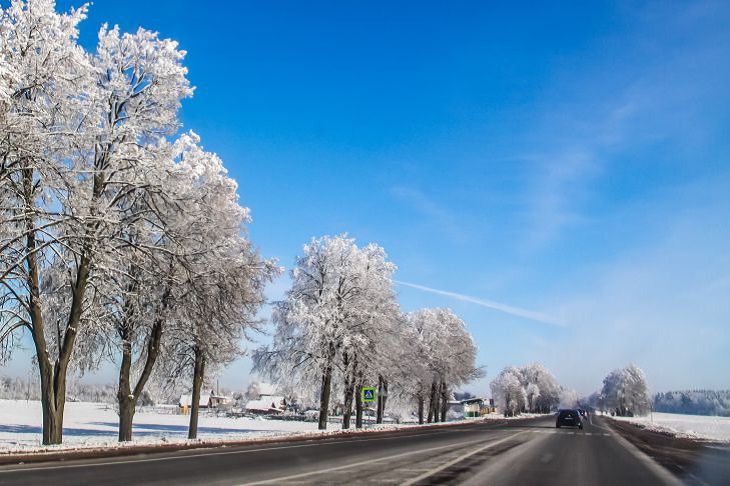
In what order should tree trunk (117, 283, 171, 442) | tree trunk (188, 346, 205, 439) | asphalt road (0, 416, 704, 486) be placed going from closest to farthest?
asphalt road (0, 416, 704, 486), tree trunk (117, 283, 171, 442), tree trunk (188, 346, 205, 439)

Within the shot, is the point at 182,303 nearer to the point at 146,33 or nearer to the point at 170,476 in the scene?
the point at 146,33

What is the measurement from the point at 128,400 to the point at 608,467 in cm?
1719

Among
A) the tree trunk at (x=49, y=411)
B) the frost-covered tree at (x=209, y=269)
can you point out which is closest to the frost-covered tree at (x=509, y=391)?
the frost-covered tree at (x=209, y=269)

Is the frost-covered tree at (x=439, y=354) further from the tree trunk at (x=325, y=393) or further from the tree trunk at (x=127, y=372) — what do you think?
the tree trunk at (x=127, y=372)

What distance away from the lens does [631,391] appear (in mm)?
147500

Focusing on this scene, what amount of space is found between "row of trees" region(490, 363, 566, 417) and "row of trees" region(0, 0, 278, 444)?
408 feet

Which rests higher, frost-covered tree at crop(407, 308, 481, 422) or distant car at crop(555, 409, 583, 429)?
frost-covered tree at crop(407, 308, 481, 422)

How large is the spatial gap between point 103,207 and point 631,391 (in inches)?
6125

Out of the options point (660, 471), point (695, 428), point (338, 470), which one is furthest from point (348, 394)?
point (695, 428)

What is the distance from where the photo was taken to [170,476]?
10.8 metres

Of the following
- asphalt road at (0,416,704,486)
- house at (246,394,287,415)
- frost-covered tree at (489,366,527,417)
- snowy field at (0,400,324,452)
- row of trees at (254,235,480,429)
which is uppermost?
row of trees at (254,235,480,429)

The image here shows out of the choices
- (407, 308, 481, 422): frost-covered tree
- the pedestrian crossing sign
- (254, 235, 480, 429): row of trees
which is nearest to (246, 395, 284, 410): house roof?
(407, 308, 481, 422): frost-covered tree

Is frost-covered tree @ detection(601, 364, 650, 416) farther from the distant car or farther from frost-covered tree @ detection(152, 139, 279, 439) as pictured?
frost-covered tree @ detection(152, 139, 279, 439)

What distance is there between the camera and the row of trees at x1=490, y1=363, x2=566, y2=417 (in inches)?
5792
